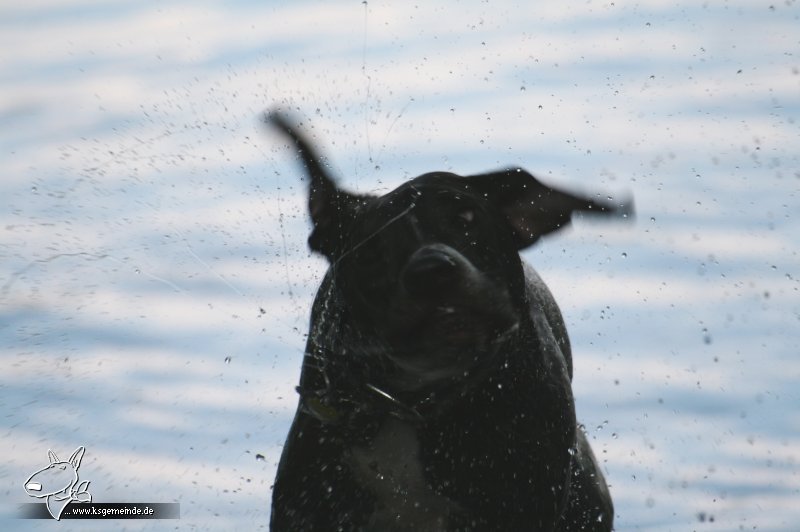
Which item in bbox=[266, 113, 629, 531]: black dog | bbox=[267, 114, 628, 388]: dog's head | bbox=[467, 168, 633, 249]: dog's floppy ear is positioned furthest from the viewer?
bbox=[467, 168, 633, 249]: dog's floppy ear

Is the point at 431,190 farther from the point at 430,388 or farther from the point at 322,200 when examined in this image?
the point at 430,388

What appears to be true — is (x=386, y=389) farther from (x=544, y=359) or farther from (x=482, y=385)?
(x=544, y=359)

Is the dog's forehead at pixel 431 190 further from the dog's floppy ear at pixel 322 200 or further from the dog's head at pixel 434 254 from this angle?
the dog's floppy ear at pixel 322 200

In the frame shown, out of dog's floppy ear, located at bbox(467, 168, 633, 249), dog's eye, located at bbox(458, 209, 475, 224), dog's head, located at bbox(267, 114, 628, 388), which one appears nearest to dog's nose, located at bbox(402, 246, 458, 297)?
dog's head, located at bbox(267, 114, 628, 388)

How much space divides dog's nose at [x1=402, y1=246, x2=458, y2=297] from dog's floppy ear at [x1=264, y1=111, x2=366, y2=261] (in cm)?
75

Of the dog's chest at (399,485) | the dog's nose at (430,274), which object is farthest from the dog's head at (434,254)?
the dog's chest at (399,485)

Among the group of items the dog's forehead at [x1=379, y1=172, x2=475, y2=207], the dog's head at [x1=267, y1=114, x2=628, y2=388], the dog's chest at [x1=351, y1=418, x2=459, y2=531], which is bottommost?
the dog's chest at [x1=351, y1=418, x2=459, y2=531]

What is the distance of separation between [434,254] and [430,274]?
0.43 feet

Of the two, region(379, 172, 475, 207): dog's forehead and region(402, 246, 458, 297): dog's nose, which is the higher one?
region(379, 172, 475, 207): dog's forehead

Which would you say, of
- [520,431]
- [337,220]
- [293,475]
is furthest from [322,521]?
[337,220]

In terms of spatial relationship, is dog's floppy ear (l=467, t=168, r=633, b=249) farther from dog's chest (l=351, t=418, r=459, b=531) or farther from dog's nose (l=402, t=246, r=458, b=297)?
dog's chest (l=351, t=418, r=459, b=531)

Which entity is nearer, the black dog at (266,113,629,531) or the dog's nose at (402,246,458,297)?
the dog's nose at (402,246,458,297)

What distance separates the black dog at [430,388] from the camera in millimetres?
5125

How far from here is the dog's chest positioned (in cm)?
518
